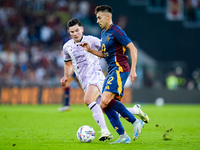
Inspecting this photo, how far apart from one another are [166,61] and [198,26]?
10.6 feet

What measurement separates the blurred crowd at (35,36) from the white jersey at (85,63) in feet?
39.8

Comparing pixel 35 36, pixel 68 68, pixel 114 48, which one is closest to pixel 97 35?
pixel 35 36

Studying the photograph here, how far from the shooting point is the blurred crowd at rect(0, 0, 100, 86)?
2108cm

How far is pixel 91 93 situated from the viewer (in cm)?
779

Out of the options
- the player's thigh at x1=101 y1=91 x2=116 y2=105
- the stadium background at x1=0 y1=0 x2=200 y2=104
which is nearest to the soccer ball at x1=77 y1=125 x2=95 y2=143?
the player's thigh at x1=101 y1=91 x2=116 y2=105

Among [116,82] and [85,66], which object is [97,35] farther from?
[116,82]

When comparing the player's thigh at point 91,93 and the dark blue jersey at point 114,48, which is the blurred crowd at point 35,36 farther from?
the dark blue jersey at point 114,48

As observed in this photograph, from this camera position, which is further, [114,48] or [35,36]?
[35,36]

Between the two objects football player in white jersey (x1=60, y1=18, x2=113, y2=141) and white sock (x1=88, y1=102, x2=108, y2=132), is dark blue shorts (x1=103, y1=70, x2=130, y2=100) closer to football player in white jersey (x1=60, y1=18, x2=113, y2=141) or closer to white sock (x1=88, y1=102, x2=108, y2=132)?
white sock (x1=88, y1=102, x2=108, y2=132)

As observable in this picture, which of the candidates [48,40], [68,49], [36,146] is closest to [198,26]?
[48,40]

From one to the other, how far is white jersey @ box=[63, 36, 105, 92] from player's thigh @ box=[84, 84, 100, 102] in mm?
101

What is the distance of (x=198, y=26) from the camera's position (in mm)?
27734

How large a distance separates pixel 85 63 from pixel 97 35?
16676mm

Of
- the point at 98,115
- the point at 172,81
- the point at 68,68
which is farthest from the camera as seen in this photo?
the point at 172,81
